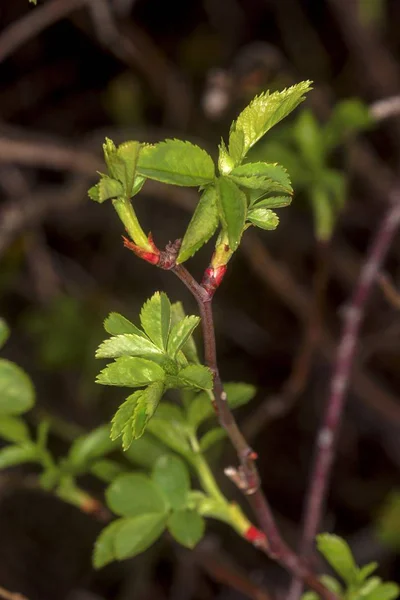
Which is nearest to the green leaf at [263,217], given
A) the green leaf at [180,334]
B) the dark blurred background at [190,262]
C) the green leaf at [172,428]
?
the green leaf at [180,334]

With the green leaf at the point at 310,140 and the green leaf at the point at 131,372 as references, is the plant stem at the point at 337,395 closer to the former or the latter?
the green leaf at the point at 310,140

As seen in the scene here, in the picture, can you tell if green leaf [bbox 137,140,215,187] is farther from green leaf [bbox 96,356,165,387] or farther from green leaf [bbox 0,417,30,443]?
green leaf [bbox 0,417,30,443]

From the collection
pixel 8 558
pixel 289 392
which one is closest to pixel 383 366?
pixel 289 392

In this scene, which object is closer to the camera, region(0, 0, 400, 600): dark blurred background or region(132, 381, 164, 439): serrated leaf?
region(132, 381, 164, 439): serrated leaf

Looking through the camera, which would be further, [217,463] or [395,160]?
[395,160]

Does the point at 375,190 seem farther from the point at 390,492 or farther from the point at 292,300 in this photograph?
the point at 390,492

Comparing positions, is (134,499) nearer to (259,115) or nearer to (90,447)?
(90,447)

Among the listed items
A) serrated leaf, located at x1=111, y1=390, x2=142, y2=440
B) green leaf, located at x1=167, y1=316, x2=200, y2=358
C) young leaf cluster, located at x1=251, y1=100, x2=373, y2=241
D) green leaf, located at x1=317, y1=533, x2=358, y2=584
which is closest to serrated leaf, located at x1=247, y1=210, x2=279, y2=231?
green leaf, located at x1=167, y1=316, x2=200, y2=358
